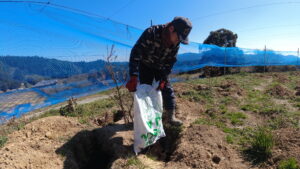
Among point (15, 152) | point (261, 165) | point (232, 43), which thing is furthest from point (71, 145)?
point (232, 43)

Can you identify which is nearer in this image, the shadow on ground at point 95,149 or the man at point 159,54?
the man at point 159,54

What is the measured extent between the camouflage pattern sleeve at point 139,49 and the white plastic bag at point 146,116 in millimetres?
267

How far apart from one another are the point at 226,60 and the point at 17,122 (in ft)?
32.7

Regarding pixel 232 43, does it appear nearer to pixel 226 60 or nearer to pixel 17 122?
pixel 226 60

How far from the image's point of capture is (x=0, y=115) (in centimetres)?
355

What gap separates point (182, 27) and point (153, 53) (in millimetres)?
506

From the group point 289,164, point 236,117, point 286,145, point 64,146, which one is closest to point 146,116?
point 64,146

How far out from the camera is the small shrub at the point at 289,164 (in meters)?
1.94

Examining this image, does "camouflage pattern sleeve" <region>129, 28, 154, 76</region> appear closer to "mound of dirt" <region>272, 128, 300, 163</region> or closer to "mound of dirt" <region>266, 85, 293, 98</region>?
"mound of dirt" <region>272, 128, 300, 163</region>

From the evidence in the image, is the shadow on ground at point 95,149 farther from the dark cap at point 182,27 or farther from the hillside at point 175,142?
the dark cap at point 182,27

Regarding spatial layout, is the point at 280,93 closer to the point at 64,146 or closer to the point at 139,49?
the point at 139,49

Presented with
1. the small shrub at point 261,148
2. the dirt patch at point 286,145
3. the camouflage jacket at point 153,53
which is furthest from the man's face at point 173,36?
the dirt patch at point 286,145

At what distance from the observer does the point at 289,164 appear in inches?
77.4

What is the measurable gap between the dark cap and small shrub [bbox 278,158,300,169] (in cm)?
163
